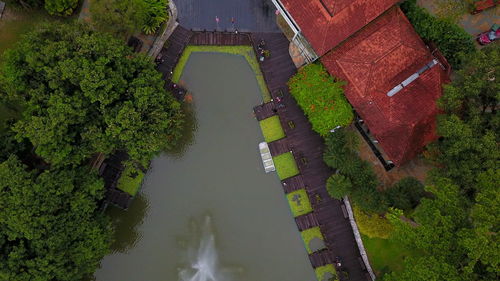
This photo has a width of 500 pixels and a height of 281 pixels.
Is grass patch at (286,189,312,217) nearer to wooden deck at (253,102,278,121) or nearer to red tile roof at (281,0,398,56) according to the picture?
wooden deck at (253,102,278,121)

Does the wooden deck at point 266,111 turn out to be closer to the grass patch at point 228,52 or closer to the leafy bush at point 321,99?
the grass patch at point 228,52

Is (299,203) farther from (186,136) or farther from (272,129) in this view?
(186,136)

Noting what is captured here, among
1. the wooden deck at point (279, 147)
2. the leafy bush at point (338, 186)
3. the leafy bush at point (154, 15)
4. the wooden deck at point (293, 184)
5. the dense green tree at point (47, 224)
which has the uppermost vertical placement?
the leafy bush at point (154, 15)

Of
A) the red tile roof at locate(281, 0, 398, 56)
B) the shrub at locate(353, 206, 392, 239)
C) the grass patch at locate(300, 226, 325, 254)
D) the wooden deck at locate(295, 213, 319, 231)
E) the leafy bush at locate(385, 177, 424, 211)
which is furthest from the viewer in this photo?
the grass patch at locate(300, 226, 325, 254)

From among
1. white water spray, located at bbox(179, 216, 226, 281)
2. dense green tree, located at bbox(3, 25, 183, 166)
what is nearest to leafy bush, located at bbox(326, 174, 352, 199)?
white water spray, located at bbox(179, 216, 226, 281)

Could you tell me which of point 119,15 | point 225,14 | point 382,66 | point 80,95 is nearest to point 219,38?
point 225,14

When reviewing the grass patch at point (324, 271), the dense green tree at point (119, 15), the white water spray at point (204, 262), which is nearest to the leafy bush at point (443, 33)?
the grass patch at point (324, 271)

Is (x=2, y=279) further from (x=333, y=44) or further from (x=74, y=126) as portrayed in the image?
(x=333, y=44)
